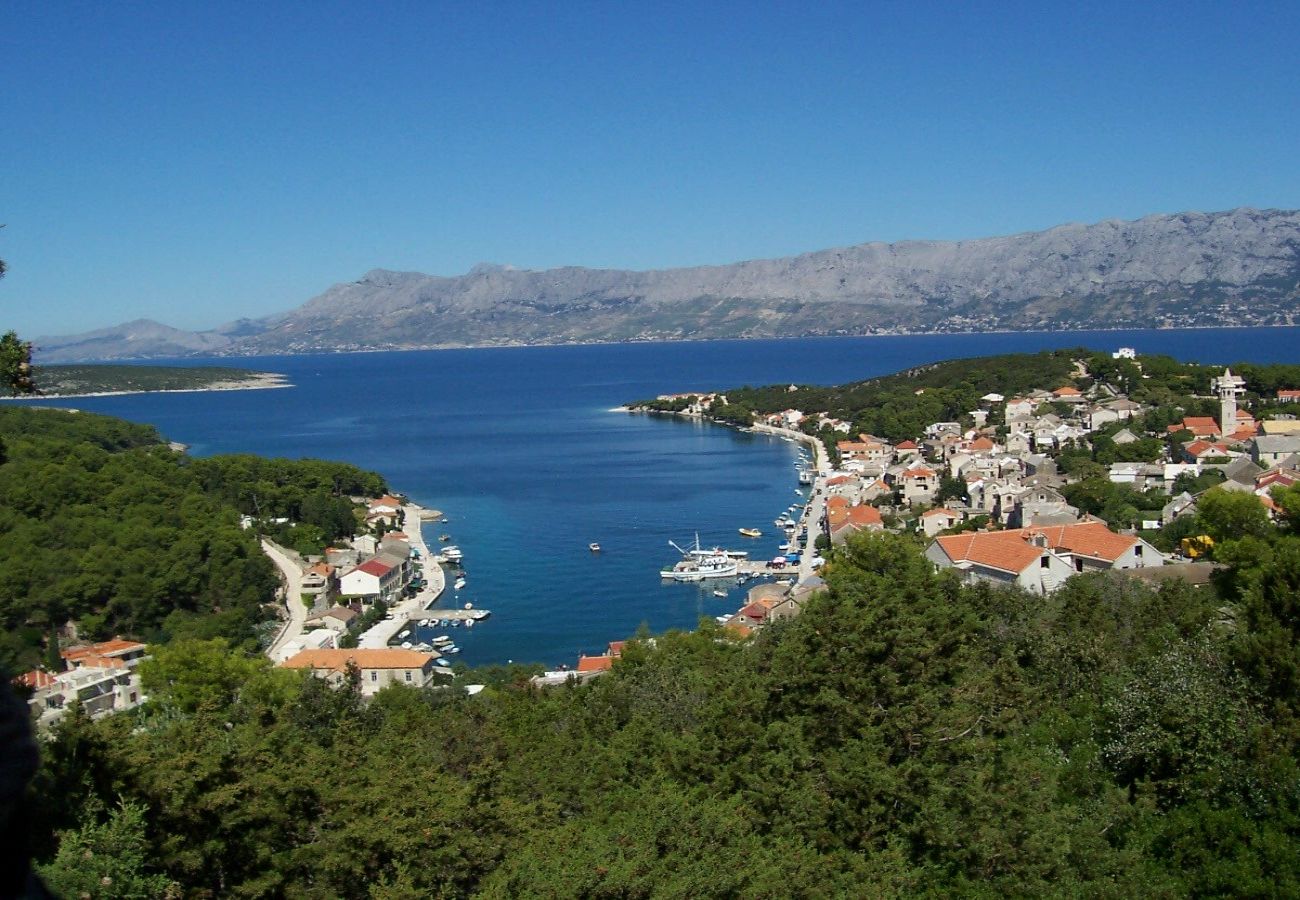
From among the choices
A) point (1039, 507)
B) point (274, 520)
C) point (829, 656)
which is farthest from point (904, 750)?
point (274, 520)

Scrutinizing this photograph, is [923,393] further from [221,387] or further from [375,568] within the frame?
[221,387]

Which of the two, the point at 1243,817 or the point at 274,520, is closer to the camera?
the point at 1243,817

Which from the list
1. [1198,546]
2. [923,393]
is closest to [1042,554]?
[1198,546]

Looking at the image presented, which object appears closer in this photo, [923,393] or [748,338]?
[923,393]

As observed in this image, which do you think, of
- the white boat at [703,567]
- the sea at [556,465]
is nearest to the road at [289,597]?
the sea at [556,465]

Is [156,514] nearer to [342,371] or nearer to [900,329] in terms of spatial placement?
[342,371]
